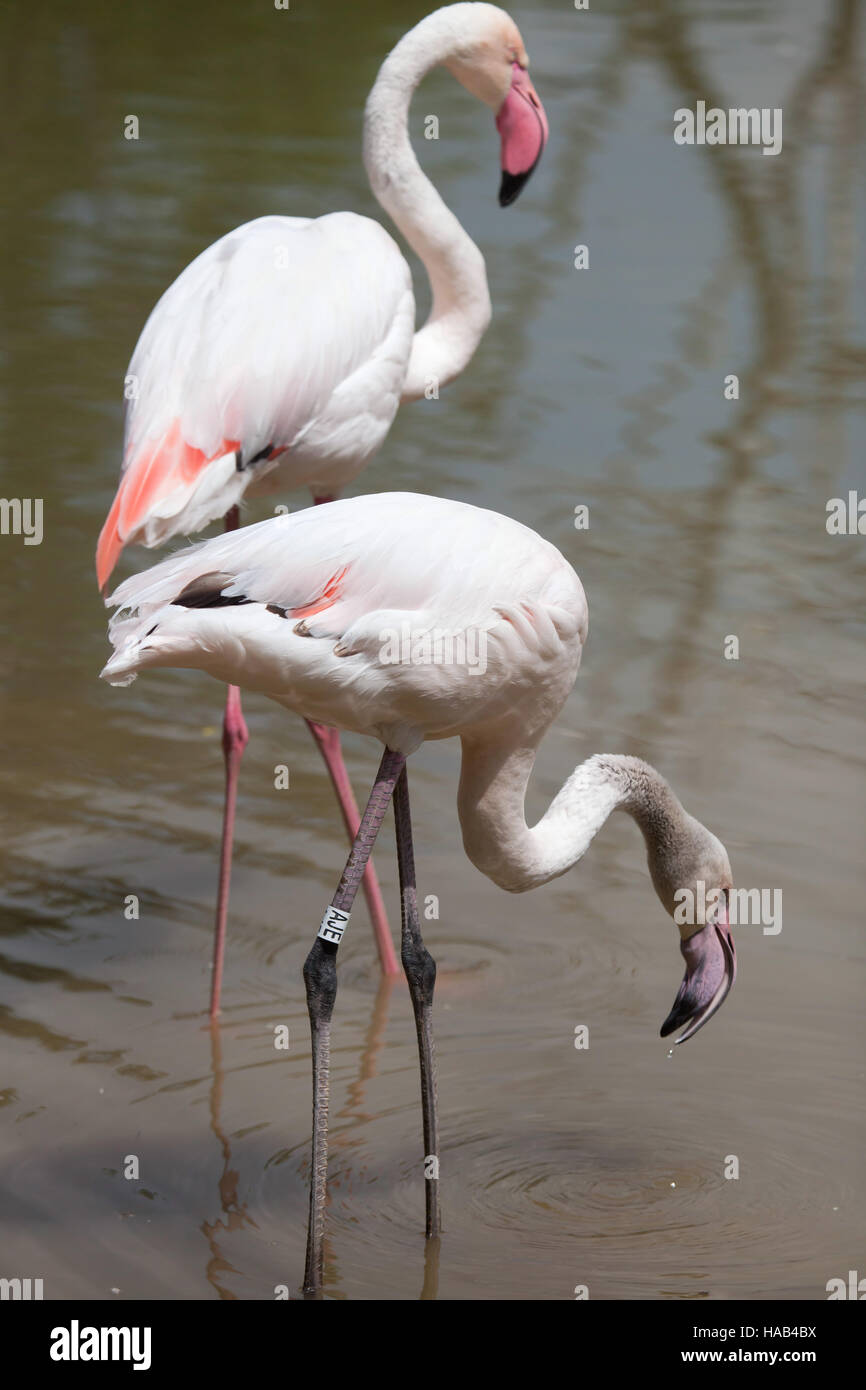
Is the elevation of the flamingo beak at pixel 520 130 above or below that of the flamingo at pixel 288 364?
above

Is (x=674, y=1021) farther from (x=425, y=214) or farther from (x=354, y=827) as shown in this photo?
(x=425, y=214)

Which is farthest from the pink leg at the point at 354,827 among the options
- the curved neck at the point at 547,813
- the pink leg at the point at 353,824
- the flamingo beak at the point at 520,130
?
the flamingo beak at the point at 520,130

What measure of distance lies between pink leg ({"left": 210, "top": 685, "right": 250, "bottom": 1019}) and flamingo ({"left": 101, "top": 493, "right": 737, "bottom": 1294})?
0.84 metres

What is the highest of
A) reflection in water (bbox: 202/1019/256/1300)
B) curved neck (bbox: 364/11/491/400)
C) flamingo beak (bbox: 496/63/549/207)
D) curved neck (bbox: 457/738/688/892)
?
flamingo beak (bbox: 496/63/549/207)

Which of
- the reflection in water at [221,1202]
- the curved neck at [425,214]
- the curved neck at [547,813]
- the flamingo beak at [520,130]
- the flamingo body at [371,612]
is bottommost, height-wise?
the reflection in water at [221,1202]

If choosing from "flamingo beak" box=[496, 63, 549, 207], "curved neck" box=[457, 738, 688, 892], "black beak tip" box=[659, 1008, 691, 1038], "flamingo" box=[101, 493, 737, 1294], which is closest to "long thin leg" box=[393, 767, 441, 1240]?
"flamingo" box=[101, 493, 737, 1294]

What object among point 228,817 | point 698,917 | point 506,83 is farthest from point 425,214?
point 698,917

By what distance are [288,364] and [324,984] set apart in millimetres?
1714

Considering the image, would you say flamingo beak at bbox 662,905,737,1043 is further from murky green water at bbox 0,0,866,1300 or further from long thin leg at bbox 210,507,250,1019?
long thin leg at bbox 210,507,250,1019

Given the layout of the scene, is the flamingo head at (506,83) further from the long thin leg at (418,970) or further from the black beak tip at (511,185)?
the long thin leg at (418,970)

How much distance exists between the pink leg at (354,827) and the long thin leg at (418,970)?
872mm

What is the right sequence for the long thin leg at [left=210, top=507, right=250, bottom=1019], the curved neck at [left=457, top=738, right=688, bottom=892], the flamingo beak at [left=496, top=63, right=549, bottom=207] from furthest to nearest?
the flamingo beak at [left=496, top=63, right=549, bottom=207] → the long thin leg at [left=210, top=507, right=250, bottom=1019] → the curved neck at [left=457, top=738, right=688, bottom=892]

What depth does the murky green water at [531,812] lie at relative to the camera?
420cm

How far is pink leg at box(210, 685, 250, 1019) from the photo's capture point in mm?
4953
